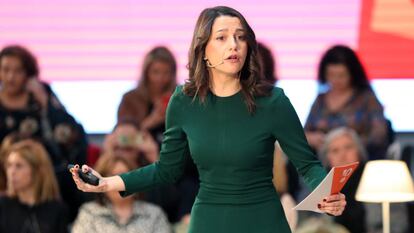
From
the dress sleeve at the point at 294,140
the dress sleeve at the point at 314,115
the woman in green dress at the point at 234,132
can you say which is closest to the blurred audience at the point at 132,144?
the dress sleeve at the point at 314,115

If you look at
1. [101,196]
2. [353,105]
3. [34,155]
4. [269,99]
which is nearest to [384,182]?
[353,105]

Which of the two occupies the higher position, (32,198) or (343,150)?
(343,150)

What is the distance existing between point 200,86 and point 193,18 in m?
A: 4.36

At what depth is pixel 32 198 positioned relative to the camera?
23.4 feet

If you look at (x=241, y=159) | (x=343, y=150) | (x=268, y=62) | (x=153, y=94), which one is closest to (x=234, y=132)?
(x=241, y=159)

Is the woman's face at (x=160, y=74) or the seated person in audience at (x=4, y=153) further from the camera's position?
the woman's face at (x=160, y=74)

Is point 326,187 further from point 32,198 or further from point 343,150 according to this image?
point 32,198

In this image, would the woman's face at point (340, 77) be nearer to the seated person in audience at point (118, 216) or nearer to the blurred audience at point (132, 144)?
the blurred audience at point (132, 144)

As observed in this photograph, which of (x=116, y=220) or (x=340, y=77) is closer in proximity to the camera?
(x=116, y=220)

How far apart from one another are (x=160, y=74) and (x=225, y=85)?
11.6 feet

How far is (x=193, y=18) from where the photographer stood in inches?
330

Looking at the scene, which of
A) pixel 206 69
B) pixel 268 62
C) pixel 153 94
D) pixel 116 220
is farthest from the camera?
pixel 153 94

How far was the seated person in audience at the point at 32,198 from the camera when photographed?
277 inches

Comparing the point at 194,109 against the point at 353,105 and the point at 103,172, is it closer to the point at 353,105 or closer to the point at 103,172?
the point at 103,172
